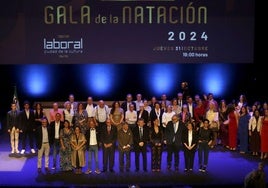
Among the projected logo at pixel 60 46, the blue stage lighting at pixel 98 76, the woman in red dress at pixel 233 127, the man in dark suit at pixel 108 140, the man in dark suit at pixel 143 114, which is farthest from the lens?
the blue stage lighting at pixel 98 76

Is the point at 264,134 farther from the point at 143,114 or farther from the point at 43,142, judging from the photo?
the point at 43,142

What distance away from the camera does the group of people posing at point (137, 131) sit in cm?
1081

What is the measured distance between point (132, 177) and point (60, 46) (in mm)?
4667

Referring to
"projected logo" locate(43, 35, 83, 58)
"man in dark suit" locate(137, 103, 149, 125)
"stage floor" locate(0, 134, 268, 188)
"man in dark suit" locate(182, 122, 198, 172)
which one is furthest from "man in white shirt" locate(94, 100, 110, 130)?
"projected logo" locate(43, 35, 83, 58)

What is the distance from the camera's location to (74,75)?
15078mm

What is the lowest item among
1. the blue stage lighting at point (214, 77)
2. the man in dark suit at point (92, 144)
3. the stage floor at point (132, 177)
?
the stage floor at point (132, 177)

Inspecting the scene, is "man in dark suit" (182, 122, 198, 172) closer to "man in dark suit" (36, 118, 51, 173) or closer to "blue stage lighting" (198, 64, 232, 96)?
"man in dark suit" (36, 118, 51, 173)

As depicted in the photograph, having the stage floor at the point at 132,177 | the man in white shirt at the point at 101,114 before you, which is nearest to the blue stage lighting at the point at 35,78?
the man in white shirt at the point at 101,114

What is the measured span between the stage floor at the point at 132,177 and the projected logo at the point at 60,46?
3.32 m

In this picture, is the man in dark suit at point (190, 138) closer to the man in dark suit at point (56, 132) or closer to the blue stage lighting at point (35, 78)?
the man in dark suit at point (56, 132)

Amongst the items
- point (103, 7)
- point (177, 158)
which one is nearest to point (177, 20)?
point (103, 7)

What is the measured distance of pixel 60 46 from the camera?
13.8 m

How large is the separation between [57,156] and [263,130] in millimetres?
4624

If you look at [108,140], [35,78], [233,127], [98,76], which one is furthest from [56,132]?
[35,78]
